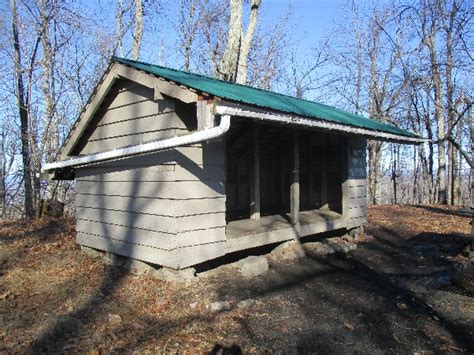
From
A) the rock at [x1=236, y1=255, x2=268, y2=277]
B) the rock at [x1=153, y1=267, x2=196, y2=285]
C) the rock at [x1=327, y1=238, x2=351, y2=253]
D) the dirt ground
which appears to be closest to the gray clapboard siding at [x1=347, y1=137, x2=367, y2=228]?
the rock at [x1=327, y1=238, x2=351, y2=253]

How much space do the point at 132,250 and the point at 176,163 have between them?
1.90 m

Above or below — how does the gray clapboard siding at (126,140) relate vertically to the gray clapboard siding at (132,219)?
above

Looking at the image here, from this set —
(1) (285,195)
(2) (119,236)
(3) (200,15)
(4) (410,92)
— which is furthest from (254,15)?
(4) (410,92)

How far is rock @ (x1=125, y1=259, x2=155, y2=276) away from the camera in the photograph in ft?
20.3

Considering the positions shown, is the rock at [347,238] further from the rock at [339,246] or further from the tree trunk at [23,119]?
the tree trunk at [23,119]

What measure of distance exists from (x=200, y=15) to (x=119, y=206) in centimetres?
1889

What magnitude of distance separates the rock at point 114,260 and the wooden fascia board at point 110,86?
2183 millimetres

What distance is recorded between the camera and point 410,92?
2209 centimetres

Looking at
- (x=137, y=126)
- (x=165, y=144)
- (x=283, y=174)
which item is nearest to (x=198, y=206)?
(x=165, y=144)

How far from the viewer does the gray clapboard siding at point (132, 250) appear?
5.60 m

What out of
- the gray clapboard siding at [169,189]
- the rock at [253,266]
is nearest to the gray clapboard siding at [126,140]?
the gray clapboard siding at [169,189]

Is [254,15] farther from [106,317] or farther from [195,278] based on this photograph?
[106,317]

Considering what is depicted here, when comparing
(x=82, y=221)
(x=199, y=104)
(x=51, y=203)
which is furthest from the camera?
(x=51, y=203)

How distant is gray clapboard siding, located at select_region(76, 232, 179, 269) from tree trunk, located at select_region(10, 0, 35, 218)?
905cm
